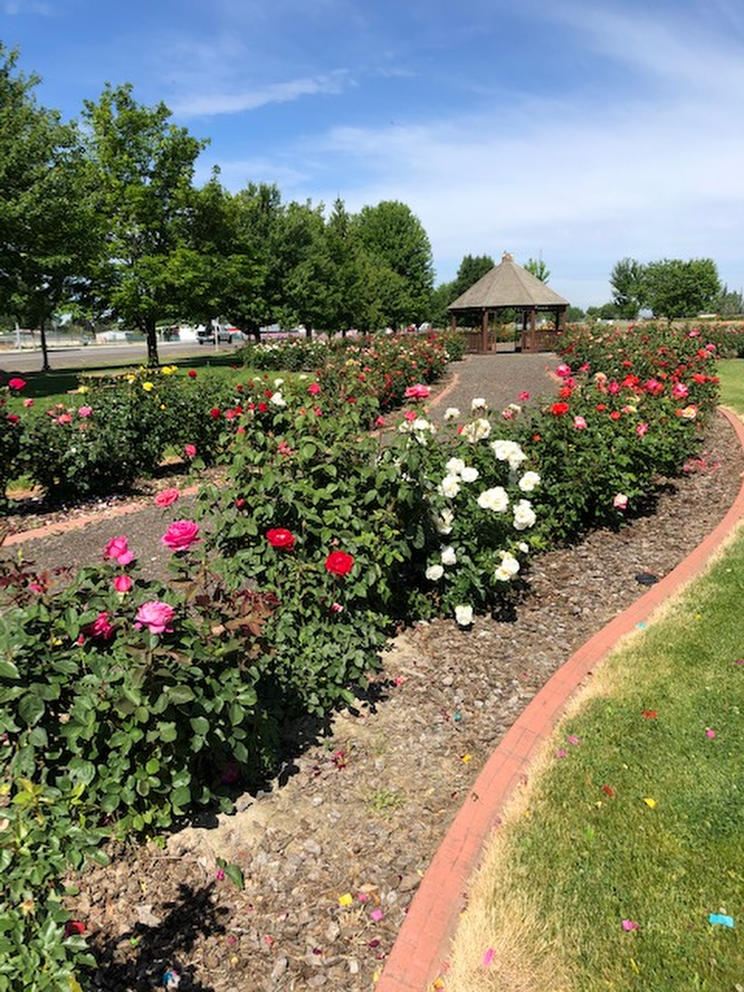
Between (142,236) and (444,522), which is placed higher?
(142,236)

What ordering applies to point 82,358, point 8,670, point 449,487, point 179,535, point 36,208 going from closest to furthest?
point 8,670 < point 179,535 < point 449,487 < point 36,208 < point 82,358

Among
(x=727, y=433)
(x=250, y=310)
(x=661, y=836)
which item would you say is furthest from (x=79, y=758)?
(x=250, y=310)

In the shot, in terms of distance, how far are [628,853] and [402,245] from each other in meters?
A: 55.8

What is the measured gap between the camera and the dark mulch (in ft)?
6.85

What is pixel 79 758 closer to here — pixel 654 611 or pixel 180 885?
pixel 180 885

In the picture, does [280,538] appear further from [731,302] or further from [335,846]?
[731,302]

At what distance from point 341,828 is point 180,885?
65cm

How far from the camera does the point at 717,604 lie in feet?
14.3

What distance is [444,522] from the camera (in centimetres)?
395

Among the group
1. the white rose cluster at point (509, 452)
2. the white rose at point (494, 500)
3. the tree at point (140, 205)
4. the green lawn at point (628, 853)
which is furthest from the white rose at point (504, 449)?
the tree at point (140, 205)

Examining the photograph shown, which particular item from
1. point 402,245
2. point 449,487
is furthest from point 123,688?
point 402,245

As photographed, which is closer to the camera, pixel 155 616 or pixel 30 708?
pixel 30 708

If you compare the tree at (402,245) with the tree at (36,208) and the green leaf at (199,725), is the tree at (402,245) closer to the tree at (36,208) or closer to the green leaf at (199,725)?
the tree at (36,208)

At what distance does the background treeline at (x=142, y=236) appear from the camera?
1853 cm
